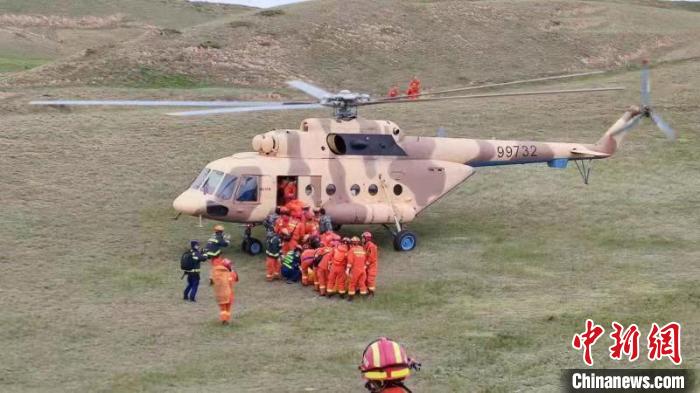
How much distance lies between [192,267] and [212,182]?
3.98 m

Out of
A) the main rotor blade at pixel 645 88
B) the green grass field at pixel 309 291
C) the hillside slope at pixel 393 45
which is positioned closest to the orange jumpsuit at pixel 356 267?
the green grass field at pixel 309 291

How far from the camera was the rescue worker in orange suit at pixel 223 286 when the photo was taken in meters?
17.8

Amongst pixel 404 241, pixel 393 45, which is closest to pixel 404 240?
pixel 404 241

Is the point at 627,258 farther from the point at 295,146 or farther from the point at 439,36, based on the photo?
the point at 439,36

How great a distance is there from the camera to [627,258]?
74.3 feet

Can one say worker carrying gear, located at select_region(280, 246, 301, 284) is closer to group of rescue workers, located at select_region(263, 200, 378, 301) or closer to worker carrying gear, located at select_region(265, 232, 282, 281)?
group of rescue workers, located at select_region(263, 200, 378, 301)

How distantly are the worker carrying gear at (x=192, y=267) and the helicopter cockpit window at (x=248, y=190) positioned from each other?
3.37m

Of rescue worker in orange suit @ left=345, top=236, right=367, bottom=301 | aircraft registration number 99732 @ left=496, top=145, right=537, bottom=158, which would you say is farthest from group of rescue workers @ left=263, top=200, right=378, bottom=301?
aircraft registration number 99732 @ left=496, top=145, right=537, bottom=158

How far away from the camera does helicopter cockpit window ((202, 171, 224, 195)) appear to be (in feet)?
75.0

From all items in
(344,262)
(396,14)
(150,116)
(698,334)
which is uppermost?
(396,14)

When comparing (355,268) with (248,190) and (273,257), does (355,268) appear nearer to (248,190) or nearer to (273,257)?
(273,257)

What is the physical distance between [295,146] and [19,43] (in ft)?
168

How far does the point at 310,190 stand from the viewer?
23.5m

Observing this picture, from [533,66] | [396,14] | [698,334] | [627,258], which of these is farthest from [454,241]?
[396,14]
